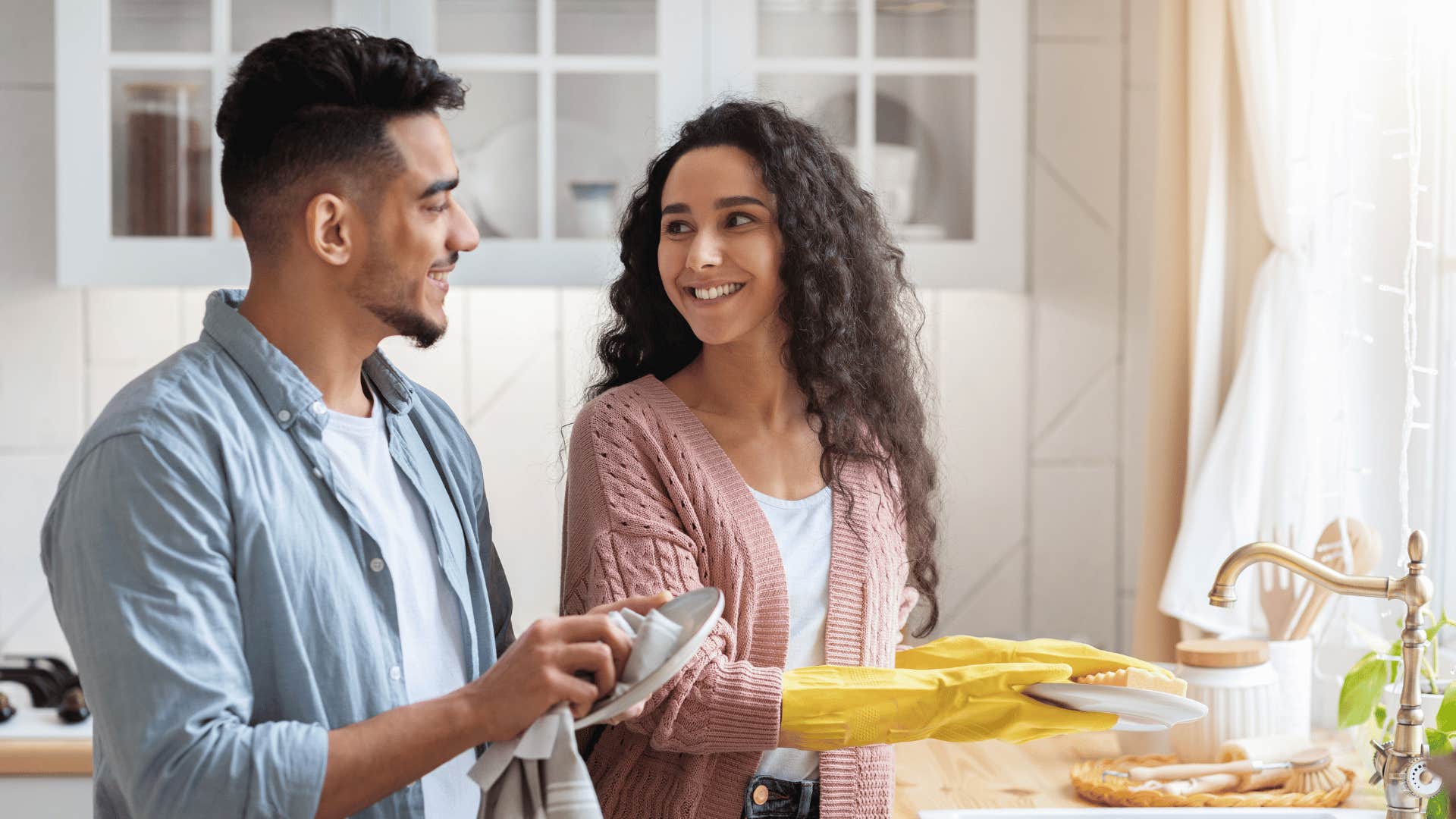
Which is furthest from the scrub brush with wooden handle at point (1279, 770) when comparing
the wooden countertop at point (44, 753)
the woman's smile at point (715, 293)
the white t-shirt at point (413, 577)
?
the wooden countertop at point (44, 753)

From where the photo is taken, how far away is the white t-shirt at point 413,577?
1.00m

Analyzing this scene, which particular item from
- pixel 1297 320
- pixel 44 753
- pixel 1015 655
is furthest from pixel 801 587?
pixel 44 753

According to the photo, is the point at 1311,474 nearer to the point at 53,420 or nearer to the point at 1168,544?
the point at 1168,544

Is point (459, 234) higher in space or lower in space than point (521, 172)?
lower

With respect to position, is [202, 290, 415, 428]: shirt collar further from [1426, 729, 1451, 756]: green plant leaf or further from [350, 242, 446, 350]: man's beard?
[1426, 729, 1451, 756]: green plant leaf

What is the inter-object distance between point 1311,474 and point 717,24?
3.53ft

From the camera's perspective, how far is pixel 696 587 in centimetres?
117

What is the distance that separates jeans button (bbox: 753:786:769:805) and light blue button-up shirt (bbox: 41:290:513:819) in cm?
32

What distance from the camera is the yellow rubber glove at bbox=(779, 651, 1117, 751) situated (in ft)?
3.67

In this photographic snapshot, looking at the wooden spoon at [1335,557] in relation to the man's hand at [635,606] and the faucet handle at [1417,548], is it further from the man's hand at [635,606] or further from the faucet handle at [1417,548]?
the man's hand at [635,606]

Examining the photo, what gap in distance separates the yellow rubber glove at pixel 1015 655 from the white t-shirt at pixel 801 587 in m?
0.14

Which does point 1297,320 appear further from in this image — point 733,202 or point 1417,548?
point 733,202

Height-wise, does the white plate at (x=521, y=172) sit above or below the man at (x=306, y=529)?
above

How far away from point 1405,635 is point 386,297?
3.21 ft
